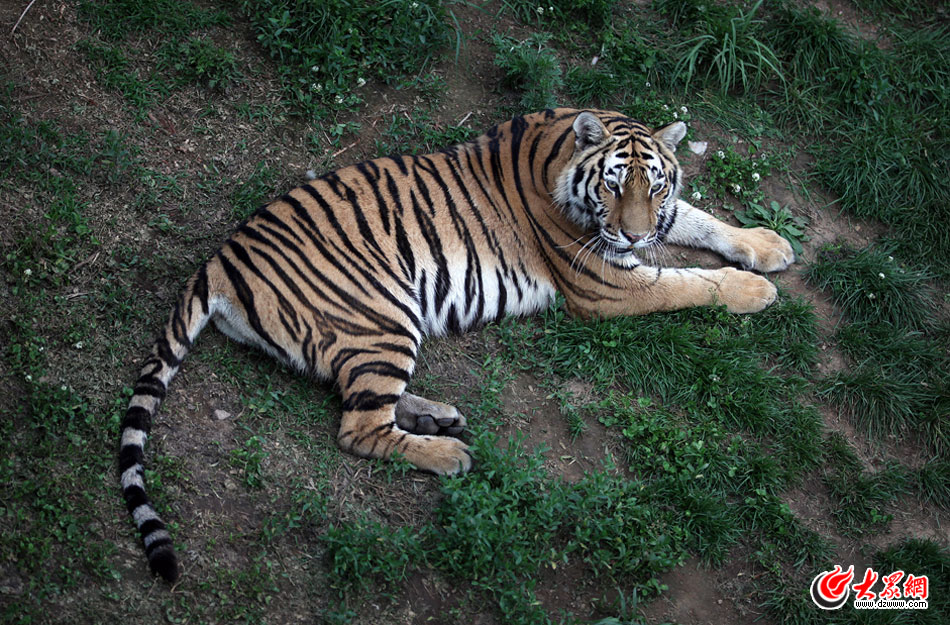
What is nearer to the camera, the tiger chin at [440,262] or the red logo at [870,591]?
the red logo at [870,591]

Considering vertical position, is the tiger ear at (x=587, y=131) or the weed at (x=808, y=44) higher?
the tiger ear at (x=587, y=131)

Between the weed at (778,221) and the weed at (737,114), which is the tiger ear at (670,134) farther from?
the weed at (737,114)

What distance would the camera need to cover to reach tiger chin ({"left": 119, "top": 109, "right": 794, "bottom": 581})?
159 inches

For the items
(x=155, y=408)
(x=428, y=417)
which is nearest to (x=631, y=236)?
(x=428, y=417)

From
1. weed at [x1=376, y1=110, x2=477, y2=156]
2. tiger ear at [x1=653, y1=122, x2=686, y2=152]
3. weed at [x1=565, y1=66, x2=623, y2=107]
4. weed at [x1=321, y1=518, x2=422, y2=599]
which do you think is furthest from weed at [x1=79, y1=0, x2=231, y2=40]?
weed at [x1=321, y1=518, x2=422, y2=599]

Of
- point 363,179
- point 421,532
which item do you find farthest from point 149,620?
point 363,179

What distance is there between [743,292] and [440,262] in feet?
5.74

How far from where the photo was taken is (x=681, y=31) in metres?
5.98

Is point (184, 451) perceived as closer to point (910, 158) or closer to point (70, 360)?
point (70, 360)

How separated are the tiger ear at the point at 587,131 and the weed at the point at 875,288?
1697mm

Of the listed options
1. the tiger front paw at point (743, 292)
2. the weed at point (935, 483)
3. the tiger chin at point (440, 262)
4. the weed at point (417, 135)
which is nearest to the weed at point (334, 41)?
the weed at point (417, 135)

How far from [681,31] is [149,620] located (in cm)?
500

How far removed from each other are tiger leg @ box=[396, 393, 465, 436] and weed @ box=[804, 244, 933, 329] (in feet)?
8.27

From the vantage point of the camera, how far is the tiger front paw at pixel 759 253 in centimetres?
509
